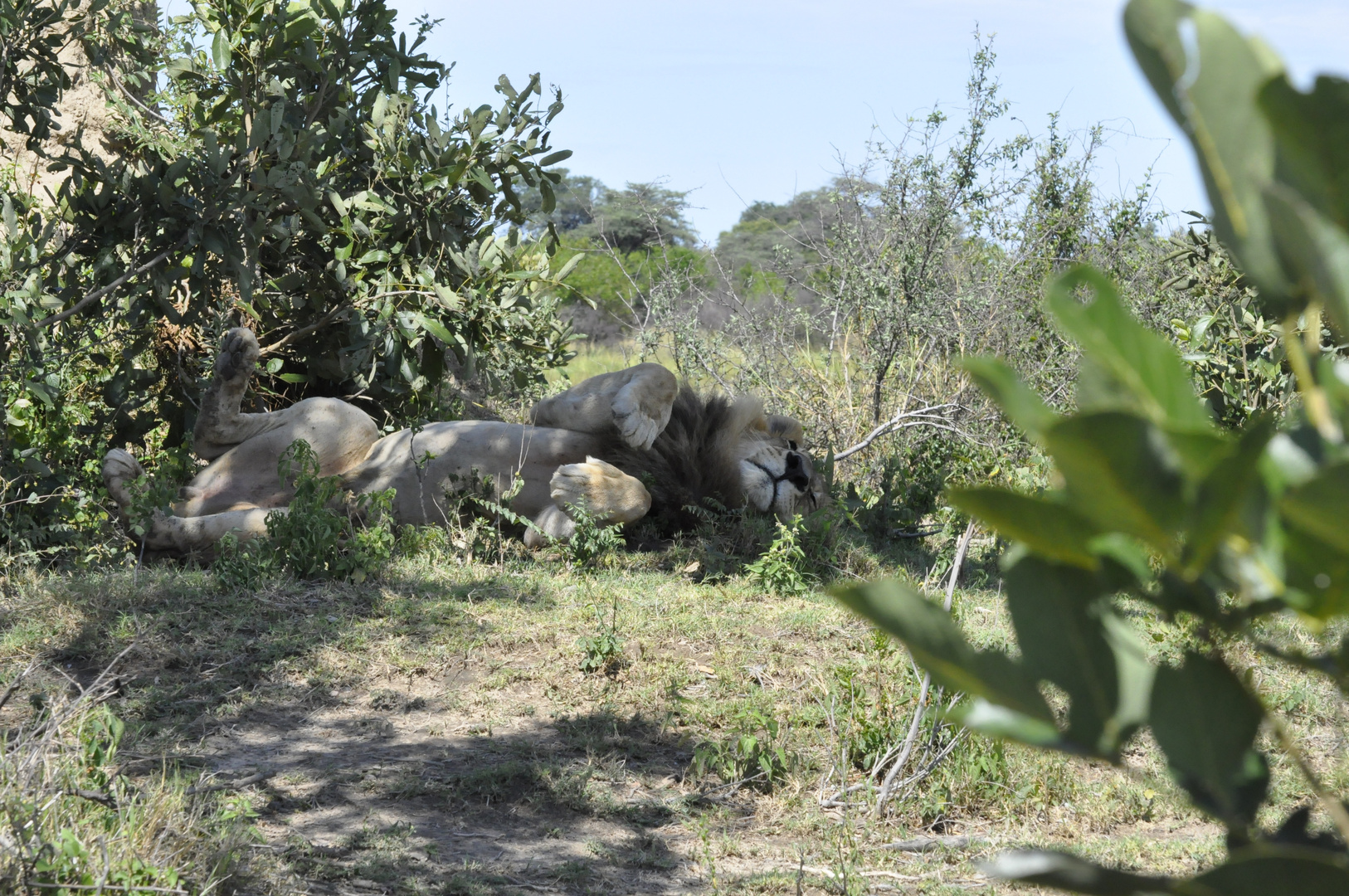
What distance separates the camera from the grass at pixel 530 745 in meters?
2.88

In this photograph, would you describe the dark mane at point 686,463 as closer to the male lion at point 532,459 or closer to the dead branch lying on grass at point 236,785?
the male lion at point 532,459

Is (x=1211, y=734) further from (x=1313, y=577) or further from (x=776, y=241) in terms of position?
(x=776, y=241)

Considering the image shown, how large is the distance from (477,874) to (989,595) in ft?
11.2

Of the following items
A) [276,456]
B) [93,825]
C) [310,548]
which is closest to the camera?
[93,825]

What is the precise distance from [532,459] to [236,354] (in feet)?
5.11

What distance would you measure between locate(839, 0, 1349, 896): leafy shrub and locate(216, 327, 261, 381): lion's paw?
5106 millimetres

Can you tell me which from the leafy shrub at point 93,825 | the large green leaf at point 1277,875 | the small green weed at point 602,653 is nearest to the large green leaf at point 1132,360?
the large green leaf at point 1277,875

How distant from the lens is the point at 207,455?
5.63 meters

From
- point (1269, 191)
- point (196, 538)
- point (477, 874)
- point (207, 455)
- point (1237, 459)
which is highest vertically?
point (1269, 191)

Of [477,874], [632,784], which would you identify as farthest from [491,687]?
[477,874]

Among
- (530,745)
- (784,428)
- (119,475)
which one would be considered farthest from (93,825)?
(784,428)

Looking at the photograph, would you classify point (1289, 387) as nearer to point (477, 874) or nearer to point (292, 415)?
point (477, 874)

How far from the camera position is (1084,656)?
68cm

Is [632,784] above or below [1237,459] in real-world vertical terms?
below
